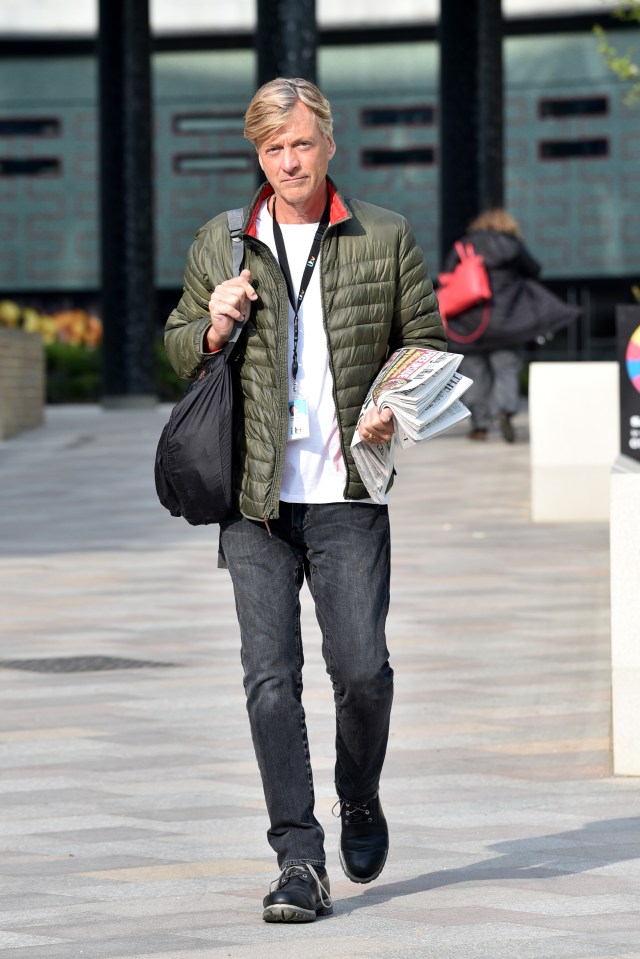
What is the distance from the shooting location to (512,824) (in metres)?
5.90

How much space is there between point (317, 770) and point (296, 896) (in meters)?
1.97

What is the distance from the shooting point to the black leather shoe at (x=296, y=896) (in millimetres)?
4789

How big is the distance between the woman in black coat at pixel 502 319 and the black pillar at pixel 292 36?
3.47 meters

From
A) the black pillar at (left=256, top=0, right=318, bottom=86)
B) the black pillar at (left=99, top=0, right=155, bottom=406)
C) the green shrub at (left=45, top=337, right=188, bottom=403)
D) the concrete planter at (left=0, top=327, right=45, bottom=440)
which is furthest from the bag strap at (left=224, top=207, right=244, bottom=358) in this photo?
the green shrub at (left=45, top=337, right=188, bottom=403)

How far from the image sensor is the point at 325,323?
4.89m

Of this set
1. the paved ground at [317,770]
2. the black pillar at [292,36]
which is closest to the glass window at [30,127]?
the black pillar at [292,36]

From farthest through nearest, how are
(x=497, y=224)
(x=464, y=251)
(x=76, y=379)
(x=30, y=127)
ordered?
1. (x=30, y=127)
2. (x=76, y=379)
3. (x=497, y=224)
4. (x=464, y=251)

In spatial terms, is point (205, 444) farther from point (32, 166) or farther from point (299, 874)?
point (32, 166)

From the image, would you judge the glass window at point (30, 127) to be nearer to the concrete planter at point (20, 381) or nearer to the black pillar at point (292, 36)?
the concrete planter at point (20, 381)

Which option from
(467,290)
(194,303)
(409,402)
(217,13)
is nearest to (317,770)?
(194,303)

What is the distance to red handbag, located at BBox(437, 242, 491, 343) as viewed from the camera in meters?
19.8

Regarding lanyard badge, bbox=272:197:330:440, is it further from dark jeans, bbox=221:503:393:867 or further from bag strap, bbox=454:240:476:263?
bag strap, bbox=454:240:476:263

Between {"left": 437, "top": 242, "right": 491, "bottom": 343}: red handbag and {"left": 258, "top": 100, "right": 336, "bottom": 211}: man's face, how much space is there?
14811 mm

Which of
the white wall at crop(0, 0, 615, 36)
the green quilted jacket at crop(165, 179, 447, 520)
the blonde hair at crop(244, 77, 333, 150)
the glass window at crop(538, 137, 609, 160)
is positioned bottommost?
the green quilted jacket at crop(165, 179, 447, 520)
